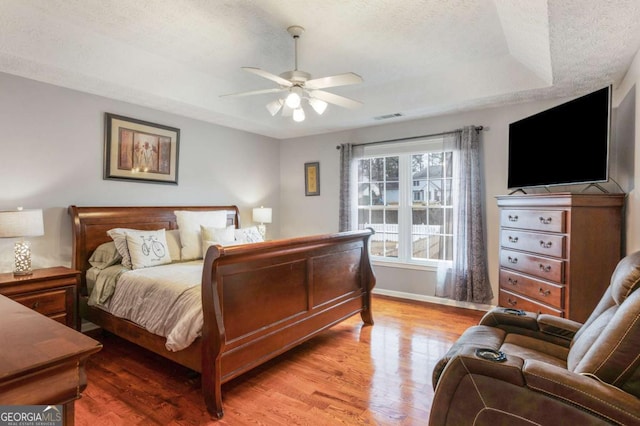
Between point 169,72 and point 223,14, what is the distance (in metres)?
1.27

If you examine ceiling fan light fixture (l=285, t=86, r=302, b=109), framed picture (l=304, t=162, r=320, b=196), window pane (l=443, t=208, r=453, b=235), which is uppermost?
ceiling fan light fixture (l=285, t=86, r=302, b=109)

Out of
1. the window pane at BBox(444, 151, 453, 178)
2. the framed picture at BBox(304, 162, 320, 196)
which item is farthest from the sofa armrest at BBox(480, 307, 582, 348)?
the framed picture at BBox(304, 162, 320, 196)

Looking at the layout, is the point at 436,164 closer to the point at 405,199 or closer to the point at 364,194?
the point at 405,199

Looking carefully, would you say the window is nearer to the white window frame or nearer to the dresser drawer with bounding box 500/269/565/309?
the white window frame

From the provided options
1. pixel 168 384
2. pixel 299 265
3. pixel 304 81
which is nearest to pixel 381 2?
pixel 304 81

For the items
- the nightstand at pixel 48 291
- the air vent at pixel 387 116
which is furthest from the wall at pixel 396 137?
the nightstand at pixel 48 291

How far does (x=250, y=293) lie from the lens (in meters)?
2.44

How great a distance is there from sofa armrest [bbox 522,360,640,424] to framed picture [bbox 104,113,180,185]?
13.4ft

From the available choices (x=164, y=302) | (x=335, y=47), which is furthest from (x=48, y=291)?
(x=335, y=47)

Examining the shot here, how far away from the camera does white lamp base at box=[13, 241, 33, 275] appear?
286cm

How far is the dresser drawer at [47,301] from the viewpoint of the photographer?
271cm

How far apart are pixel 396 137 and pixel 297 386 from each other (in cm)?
351

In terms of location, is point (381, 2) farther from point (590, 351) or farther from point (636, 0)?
point (590, 351)

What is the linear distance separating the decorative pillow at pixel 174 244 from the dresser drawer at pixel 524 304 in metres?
3.42
